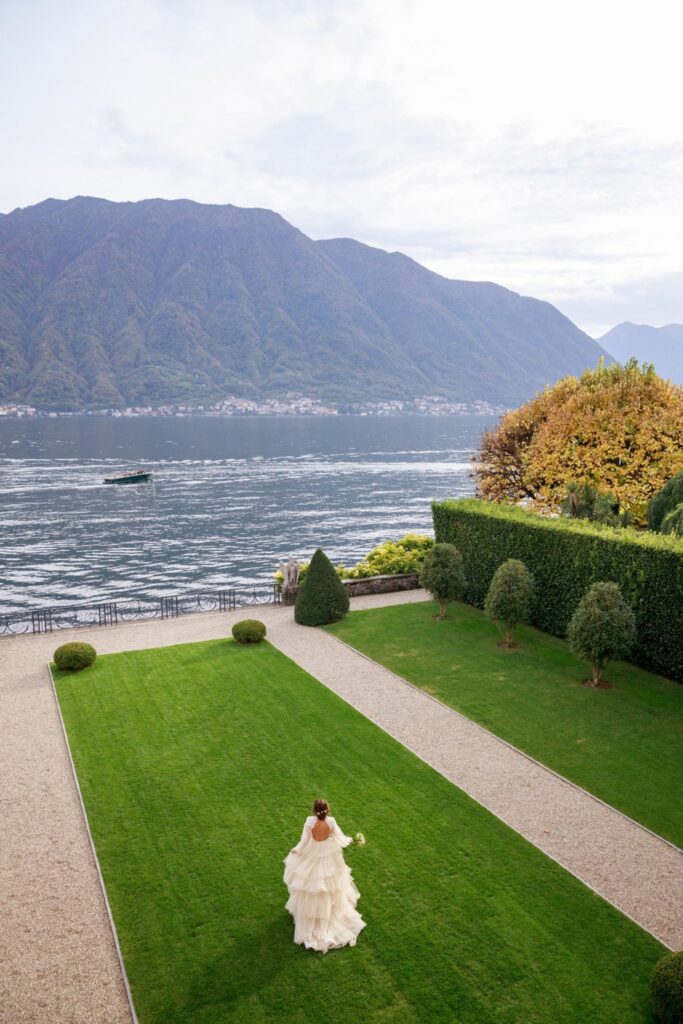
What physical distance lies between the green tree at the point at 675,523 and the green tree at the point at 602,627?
15.1 feet

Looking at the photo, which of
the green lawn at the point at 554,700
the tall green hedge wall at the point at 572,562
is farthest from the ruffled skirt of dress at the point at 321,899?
the tall green hedge wall at the point at 572,562

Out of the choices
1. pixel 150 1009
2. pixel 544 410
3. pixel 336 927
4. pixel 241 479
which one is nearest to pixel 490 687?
pixel 336 927

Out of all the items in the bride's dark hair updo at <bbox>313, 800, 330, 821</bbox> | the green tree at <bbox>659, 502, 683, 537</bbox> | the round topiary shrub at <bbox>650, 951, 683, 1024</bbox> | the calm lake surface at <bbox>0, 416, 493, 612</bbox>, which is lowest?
the calm lake surface at <bbox>0, 416, 493, 612</bbox>

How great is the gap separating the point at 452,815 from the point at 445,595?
14633 millimetres

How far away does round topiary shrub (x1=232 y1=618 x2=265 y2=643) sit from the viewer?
2715 cm

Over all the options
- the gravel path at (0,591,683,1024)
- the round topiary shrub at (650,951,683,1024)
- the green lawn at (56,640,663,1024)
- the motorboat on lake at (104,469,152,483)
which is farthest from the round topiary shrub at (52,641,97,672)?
the motorboat on lake at (104,469,152,483)

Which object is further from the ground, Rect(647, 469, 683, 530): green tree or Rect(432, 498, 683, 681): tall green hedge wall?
Rect(647, 469, 683, 530): green tree

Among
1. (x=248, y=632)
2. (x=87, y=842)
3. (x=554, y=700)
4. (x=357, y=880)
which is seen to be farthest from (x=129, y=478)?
(x=357, y=880)

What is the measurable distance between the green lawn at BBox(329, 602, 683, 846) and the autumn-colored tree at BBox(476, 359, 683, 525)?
40.3 feet

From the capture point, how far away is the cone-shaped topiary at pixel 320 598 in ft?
98.5

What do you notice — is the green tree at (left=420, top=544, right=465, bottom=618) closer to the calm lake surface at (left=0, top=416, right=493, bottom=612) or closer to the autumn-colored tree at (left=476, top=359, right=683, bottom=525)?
the autumn-colored tree at (left=476, top=359, right=683, bottom=525)

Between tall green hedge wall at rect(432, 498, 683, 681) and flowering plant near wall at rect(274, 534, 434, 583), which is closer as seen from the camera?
tall green hedge wall at rect(432, 498, 683, 681)

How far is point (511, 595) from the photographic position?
25734 mm

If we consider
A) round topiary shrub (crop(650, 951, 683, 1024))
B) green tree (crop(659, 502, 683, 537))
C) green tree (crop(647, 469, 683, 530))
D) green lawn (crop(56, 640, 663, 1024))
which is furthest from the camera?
green tree (crop(647, 469, 683, 530))
